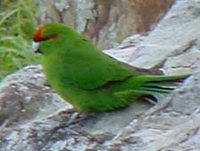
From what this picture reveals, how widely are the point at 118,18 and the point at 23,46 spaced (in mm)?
758

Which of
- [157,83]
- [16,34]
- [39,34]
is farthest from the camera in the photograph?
[16,34]

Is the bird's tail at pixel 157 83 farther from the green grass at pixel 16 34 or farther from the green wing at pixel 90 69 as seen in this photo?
the green grass at pixel 16 34

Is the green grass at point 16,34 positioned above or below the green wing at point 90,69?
below

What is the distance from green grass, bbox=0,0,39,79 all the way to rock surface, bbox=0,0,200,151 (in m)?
1.85

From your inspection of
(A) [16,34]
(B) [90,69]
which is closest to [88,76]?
(B) [90,69]

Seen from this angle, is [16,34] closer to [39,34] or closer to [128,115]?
[39,34]

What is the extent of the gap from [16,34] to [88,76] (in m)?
3.25

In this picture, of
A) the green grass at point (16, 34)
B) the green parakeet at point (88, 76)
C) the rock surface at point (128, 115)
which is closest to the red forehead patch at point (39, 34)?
the green parakeet at point (88, 76)

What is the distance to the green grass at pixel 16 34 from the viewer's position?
5594 millimetres

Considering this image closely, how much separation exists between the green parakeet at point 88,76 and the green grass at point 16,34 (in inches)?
88.7

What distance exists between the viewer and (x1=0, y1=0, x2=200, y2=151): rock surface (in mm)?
2746

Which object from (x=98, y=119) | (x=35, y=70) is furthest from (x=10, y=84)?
(x=98, y=119)

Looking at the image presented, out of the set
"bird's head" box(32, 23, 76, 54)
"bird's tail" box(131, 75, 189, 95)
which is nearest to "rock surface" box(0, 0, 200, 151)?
"bird's tail" box(131, 75, 189, 95)

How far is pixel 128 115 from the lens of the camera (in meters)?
3.01
